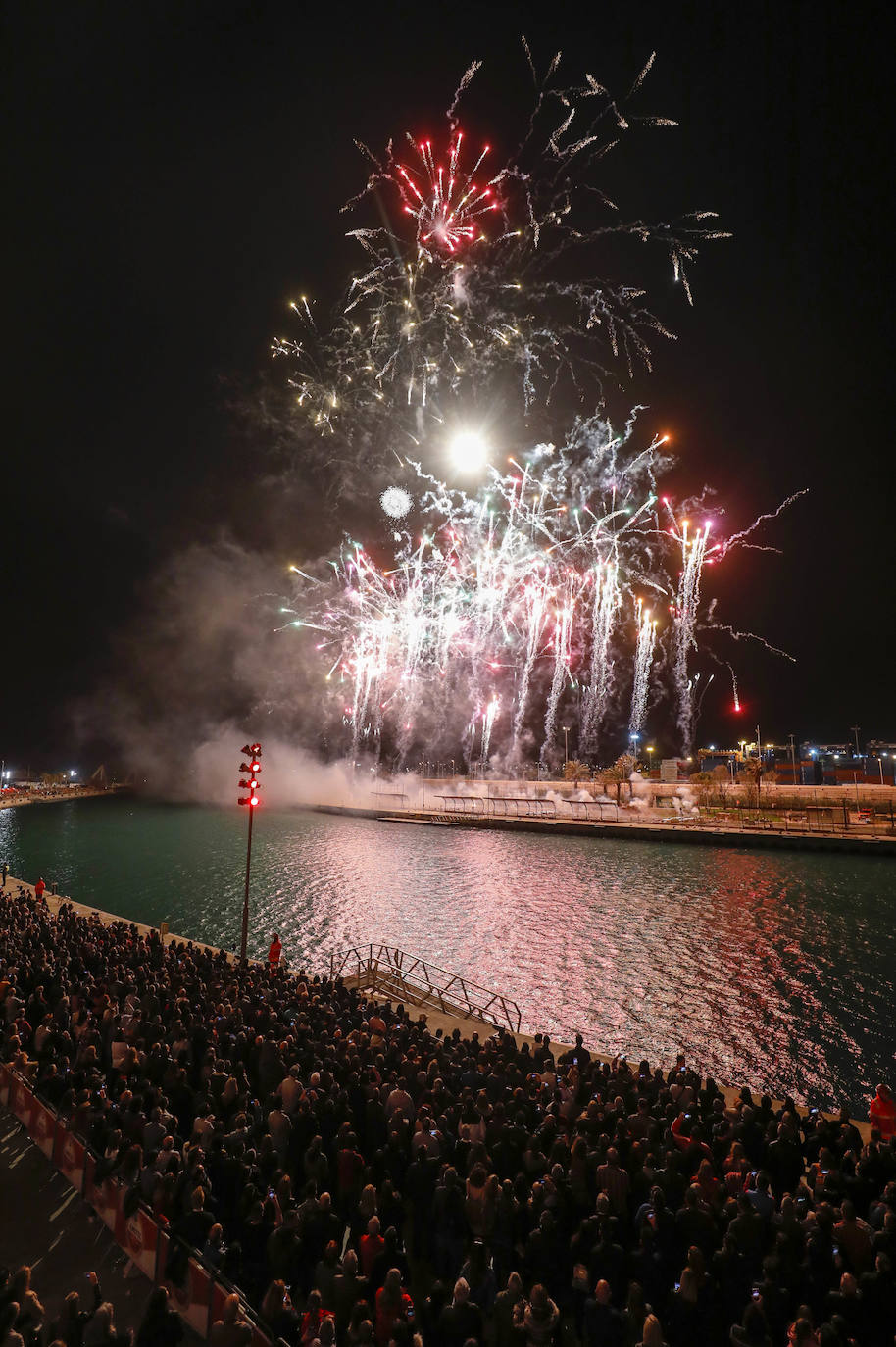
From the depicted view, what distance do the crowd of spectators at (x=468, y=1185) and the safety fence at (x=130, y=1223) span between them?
15 centimetres

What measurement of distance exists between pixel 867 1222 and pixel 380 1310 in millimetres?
5285

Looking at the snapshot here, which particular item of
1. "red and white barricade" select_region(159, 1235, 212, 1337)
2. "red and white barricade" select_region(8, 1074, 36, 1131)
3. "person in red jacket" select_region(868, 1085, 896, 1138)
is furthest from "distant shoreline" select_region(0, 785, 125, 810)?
"person in red jacket" select_region(868, 1085, 896, 1138)

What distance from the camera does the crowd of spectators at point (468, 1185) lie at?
5.72m

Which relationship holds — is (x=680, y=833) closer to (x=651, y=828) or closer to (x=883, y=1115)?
(x=651, y=828)

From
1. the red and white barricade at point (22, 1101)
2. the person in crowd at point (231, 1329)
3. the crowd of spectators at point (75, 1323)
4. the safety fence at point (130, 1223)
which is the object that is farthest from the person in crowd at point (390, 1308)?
the red and white barricade at point (22, 1101)

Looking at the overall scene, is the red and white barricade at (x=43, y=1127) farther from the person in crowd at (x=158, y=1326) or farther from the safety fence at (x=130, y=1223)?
the person in crowd at (x=158, y=1326)

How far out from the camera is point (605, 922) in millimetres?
31141

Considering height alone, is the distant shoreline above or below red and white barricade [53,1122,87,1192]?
below

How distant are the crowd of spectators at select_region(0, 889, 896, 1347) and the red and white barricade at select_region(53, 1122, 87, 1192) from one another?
0.49 feet

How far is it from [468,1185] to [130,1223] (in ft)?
11.4

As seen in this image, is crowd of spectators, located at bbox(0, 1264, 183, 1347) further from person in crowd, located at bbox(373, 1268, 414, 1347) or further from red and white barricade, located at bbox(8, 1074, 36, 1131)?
red and white barricade, located at bbox(8, 1074, 36, 1131)

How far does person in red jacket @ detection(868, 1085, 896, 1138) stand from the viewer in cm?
1027

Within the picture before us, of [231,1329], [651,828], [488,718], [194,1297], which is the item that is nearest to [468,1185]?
[231,1329]

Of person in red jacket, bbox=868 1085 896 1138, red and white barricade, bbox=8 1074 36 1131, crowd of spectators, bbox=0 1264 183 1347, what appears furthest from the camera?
person in red jacket, bbox=868 1085 896 1138
